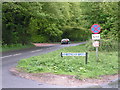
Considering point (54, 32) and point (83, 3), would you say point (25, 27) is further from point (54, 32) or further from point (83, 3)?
point (54, 32)

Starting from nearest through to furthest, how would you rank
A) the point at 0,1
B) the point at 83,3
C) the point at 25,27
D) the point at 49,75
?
the point at 49,75 < the point at 0,1 < the point at 83,3 < the point at 25,27

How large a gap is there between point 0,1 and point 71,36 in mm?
39771

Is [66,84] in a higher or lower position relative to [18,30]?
lower

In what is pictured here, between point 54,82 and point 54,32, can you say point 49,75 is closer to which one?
point 54,82

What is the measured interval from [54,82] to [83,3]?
20554mm

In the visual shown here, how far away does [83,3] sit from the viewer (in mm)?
26516

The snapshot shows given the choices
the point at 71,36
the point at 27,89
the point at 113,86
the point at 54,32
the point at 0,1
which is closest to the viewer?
the point at 27,89

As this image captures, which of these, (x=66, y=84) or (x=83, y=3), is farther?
(x=83, y=3)

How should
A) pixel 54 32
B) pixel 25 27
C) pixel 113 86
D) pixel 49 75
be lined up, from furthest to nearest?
1. pixel 54 32
2. pixel 25 27
3. pixel 49 75
4. pixel 113 86

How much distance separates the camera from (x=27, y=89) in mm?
6652

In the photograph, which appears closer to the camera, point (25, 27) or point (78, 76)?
point (78, 76)

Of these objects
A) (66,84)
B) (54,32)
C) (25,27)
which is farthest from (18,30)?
(66,84)

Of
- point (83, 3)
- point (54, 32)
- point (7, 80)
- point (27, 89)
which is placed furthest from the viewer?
point (54, 32)

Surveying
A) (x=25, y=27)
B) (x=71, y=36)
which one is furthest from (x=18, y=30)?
(x=71, y=36)
